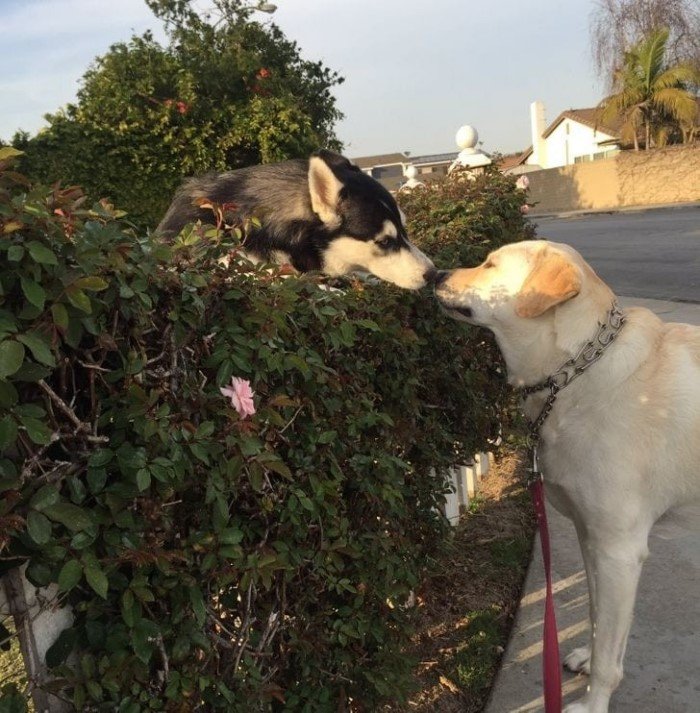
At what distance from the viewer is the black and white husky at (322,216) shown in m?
4.03

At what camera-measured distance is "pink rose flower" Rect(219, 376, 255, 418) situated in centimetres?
152

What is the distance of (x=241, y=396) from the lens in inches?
59.9

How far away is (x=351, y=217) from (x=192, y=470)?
9.59 ft

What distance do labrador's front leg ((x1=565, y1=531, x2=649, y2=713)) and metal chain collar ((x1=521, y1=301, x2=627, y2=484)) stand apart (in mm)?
380

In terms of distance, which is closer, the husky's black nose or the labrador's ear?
the labrador's ear

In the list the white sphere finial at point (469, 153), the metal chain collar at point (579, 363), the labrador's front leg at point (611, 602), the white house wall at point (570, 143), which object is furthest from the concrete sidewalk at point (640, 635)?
the white house wall at point (570, 143)

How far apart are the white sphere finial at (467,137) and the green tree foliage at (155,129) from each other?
3.37 m

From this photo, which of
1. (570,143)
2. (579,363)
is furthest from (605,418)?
(570,143)

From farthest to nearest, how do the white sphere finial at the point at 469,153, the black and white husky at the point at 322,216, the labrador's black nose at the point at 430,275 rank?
the white sphere finial at the point at 469,153, the black and white husky at the point at 322,216, the labrador's black nose at the point at 430,275

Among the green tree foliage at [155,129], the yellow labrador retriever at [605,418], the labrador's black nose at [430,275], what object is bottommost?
the yellow labrador retriever at [605,418]

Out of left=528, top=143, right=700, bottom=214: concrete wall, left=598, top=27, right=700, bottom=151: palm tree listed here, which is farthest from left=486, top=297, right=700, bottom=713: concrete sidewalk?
left=598, top=27, right=700, bottom=151: palm tree

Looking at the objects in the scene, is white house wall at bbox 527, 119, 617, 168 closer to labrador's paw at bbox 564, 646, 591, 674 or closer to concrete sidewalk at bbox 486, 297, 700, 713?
concrete sidewalk at bbox 486, 297, 700, 713

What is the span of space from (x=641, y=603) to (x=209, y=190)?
11.2 feet

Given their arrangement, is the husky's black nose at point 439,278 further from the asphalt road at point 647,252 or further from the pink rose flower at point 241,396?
the asphalt road at point 647,252
